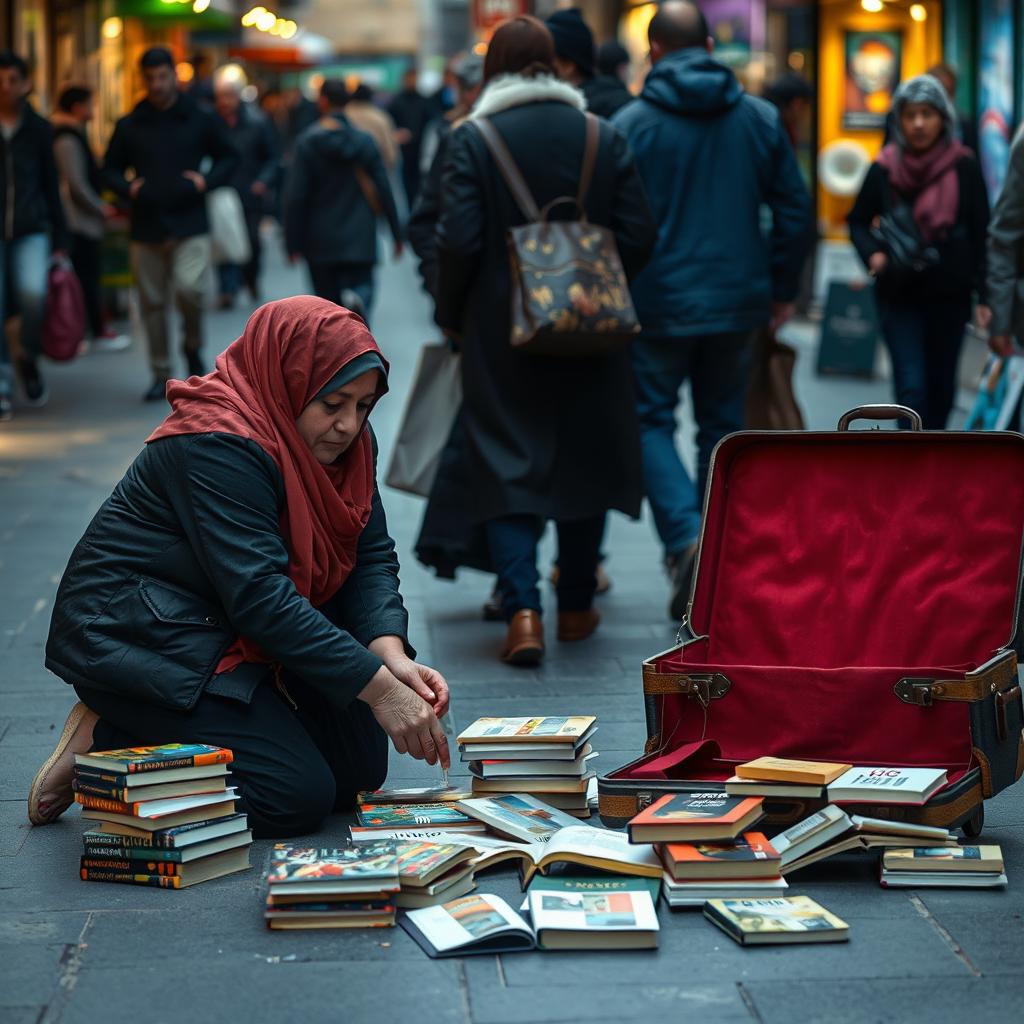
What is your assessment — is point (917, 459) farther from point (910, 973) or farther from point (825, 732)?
point (910, 973)

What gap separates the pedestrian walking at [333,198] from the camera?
41.5 feet

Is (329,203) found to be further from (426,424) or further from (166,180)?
(426,424)

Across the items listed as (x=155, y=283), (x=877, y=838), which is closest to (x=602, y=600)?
(x=877, y=838)

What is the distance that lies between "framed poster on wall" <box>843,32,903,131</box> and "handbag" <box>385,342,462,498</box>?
9.44 metres

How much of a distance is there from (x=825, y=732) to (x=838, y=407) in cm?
761

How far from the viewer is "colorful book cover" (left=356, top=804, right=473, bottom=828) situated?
431 cm

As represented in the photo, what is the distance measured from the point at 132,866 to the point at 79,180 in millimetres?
11103

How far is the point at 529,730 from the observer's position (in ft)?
14.7

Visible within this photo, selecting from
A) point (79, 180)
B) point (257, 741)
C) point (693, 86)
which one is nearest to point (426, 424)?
point (693, 86)

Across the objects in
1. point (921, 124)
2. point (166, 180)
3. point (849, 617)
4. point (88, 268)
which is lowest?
point (88, 268)

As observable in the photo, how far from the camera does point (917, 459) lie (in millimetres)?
4594

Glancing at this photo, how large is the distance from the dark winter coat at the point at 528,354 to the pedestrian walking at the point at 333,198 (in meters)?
6.51

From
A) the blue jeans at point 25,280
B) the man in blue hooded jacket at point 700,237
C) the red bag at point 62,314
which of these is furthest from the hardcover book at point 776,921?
the red bag at point 62,314

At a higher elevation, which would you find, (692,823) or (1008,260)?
(1008,260)
